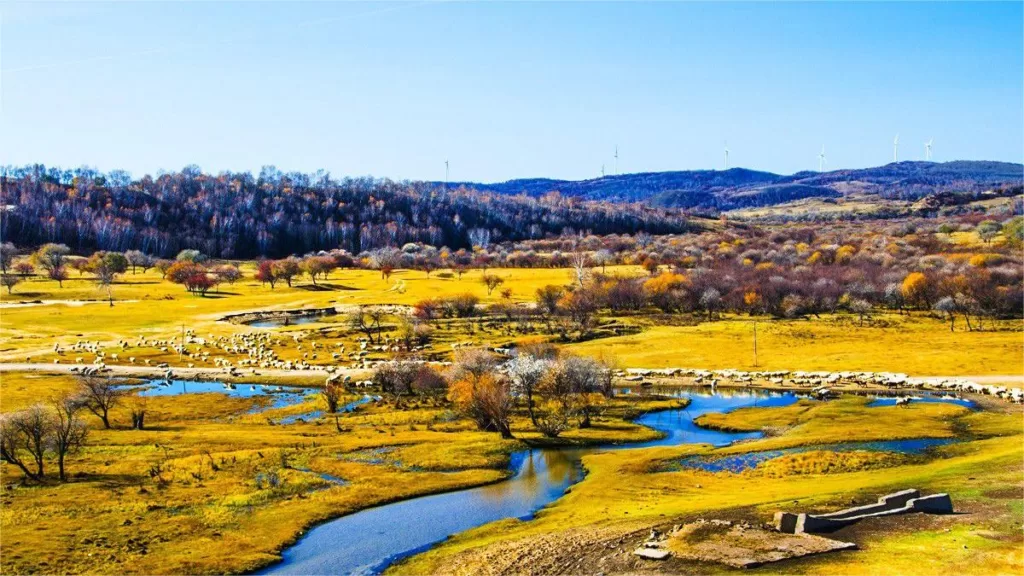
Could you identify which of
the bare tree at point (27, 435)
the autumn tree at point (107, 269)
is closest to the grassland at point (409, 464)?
the bare tree at point (27, 435)

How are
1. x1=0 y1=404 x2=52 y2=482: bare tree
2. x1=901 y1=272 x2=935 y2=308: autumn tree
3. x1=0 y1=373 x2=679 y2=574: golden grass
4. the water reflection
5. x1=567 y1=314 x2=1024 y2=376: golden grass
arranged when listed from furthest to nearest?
x1=901 y1=272 x2=935 y2=308: autumn tree → the water reflection → x1=567 y1=314 x2=1024 y2=376: golden grass → x1=0 y1=404 x2=52 y2=482: bare tree → x1=0 y1=373 x2=679 y2=574: golden grass

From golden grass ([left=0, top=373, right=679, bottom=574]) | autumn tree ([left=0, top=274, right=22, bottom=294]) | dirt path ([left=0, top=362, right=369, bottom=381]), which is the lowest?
golden grass ([left=0, top=373, right=679, bottom=574])

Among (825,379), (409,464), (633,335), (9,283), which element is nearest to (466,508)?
(409,464)

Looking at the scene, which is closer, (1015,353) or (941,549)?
(941,549)

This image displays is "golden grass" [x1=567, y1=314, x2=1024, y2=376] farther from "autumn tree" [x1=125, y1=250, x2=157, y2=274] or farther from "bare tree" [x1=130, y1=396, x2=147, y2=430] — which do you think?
"autumn tree" [x1=125, y1=250, x2=157, y2=274]

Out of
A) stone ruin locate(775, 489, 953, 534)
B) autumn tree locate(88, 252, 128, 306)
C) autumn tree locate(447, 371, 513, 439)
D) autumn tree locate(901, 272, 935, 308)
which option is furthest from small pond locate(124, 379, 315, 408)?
autumn tree locate(901, 272, 935, 308)

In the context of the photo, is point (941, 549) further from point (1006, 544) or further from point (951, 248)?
point (951, 248)

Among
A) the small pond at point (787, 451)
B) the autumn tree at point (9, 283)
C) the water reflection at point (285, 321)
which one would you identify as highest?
the autumn tree at point (9, 283)

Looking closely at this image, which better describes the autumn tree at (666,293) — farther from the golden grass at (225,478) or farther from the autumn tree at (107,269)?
the autumn tree at (107,269)

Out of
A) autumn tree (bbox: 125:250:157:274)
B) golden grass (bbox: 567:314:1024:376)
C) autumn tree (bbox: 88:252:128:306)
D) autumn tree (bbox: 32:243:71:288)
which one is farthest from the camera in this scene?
A: autumn tree (bbox: 125:250:157:274)

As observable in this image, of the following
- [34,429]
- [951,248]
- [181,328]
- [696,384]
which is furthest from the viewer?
[951,248]

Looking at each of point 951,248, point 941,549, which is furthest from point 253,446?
point 951,248
